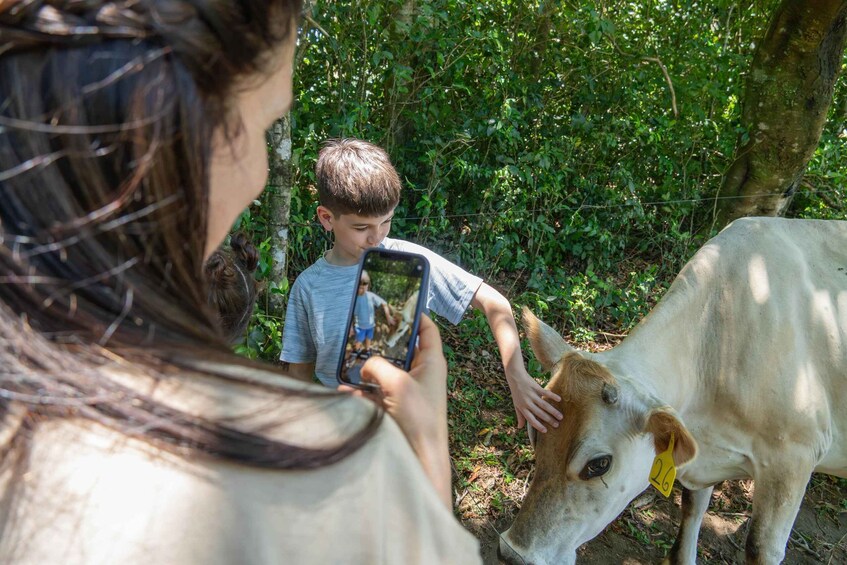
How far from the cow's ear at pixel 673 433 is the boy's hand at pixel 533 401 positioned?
0.41 m

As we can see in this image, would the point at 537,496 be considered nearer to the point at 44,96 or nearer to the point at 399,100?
the point at 44,96

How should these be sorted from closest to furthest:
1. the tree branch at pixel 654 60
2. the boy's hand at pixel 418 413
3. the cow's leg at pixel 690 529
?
the boy's hand at pixel 418 413 → the cow's leg at pixel 690 529 → the tree branch at pixel 654 60

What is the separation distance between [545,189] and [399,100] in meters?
1.54

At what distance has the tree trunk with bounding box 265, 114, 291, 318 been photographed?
3340 mm

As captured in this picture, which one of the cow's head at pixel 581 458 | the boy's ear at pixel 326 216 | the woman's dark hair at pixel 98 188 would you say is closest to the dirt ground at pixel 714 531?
the cow's head at pixel 581 458

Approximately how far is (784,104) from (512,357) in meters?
4.47

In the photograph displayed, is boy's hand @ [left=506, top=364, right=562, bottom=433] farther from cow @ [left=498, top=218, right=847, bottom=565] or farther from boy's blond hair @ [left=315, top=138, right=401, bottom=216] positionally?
boy's blond hair @ [left=315, top=138, right=401, bottom=216]

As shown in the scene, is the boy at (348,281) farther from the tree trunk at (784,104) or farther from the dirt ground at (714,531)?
the tree trunk at (784,104)

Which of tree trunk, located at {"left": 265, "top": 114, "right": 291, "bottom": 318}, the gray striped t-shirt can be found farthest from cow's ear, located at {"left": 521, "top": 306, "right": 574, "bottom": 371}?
tree trunk, located at {"left": 265, "top": 114, "right": 291, "bottom": 318}

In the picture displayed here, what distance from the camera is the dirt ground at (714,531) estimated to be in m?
4.12

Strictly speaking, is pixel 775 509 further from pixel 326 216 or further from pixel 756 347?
pixel 326 216

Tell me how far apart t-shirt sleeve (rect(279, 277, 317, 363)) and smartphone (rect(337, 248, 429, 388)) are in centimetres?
111

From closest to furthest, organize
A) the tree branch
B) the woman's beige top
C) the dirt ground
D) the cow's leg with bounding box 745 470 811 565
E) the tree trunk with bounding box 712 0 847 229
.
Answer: the woman's beige top < the cow's leg with bounding box 745 470 811 565 < the dirt ground < the tree trunk with bounding box 712 0 847 229 < the tree branch

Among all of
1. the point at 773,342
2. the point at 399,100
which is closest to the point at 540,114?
the point at 399,100
